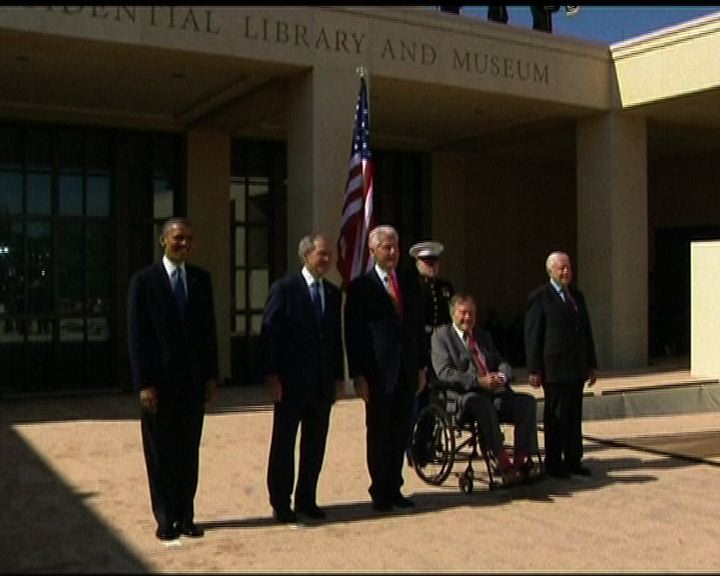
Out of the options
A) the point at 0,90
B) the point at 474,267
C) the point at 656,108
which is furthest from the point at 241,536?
the point at 474,267

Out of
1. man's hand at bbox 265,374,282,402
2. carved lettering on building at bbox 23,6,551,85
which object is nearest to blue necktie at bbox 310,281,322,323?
man's hand at bbox 265,374,282,402

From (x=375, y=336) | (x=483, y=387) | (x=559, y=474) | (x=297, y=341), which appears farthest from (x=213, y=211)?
(x=297, y=341)

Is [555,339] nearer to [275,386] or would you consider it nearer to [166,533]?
[275,386]

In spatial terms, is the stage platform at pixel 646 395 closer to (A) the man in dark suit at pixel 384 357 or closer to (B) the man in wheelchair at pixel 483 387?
(B) the man in wheelchair at pixel 483 387

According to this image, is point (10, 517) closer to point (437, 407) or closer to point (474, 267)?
point (437, 407)

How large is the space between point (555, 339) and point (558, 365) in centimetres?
20

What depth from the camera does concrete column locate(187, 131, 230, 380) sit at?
15250 mm

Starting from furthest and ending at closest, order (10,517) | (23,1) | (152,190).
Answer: (152,190) → (10,517) → (23,1)

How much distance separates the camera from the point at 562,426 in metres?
7.13

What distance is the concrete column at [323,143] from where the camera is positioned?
39.3 ft

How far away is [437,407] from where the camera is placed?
6824 mm

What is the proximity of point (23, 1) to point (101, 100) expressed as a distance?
31.0 feet

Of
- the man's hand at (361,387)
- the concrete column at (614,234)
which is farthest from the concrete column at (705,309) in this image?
the man's hand at (361,387)

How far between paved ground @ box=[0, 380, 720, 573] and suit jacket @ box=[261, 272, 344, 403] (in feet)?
2.80
